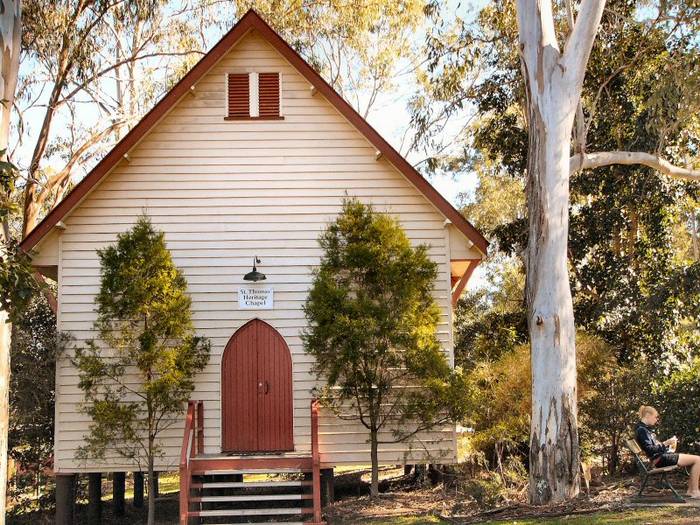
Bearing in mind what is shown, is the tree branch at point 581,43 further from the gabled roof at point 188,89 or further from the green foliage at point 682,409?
the green foliage at point 682,409

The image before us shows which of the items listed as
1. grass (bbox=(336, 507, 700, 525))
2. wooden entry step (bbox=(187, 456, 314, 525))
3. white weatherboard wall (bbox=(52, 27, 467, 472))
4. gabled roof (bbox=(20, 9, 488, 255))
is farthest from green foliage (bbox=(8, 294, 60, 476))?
grass (bbox=(336, 507, 700, 525))

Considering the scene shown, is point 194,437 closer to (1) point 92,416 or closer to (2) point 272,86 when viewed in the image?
(1) point 92,416

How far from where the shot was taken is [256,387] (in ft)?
47.3

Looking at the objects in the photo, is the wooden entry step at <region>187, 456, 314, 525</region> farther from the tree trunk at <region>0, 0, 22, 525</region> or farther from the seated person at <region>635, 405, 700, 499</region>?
the seated person at <region>635, 405, 700, 499</region>

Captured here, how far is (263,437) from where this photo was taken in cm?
1431

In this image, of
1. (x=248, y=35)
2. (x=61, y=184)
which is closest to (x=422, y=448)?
(x=248, y=35)

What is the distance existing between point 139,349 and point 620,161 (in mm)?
9668

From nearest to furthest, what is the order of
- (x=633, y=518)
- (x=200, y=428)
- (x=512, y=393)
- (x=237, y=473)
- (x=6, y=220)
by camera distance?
(x=633, y=518) < (x=6, y=220) < (x=237, y=473) < (x=200, y=428) < (x=512, y=393)

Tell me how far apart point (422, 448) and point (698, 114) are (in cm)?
1052

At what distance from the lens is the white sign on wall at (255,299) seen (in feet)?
47.4

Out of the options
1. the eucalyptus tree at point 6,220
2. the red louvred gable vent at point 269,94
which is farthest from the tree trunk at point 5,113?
the red louvred gable vent at point 269,94

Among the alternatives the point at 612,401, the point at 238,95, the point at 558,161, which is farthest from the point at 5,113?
the point at 612,401

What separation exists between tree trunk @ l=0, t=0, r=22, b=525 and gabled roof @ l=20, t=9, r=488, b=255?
146 centimetres

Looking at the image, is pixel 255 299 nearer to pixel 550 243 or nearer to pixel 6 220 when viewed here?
pixel 6 220
